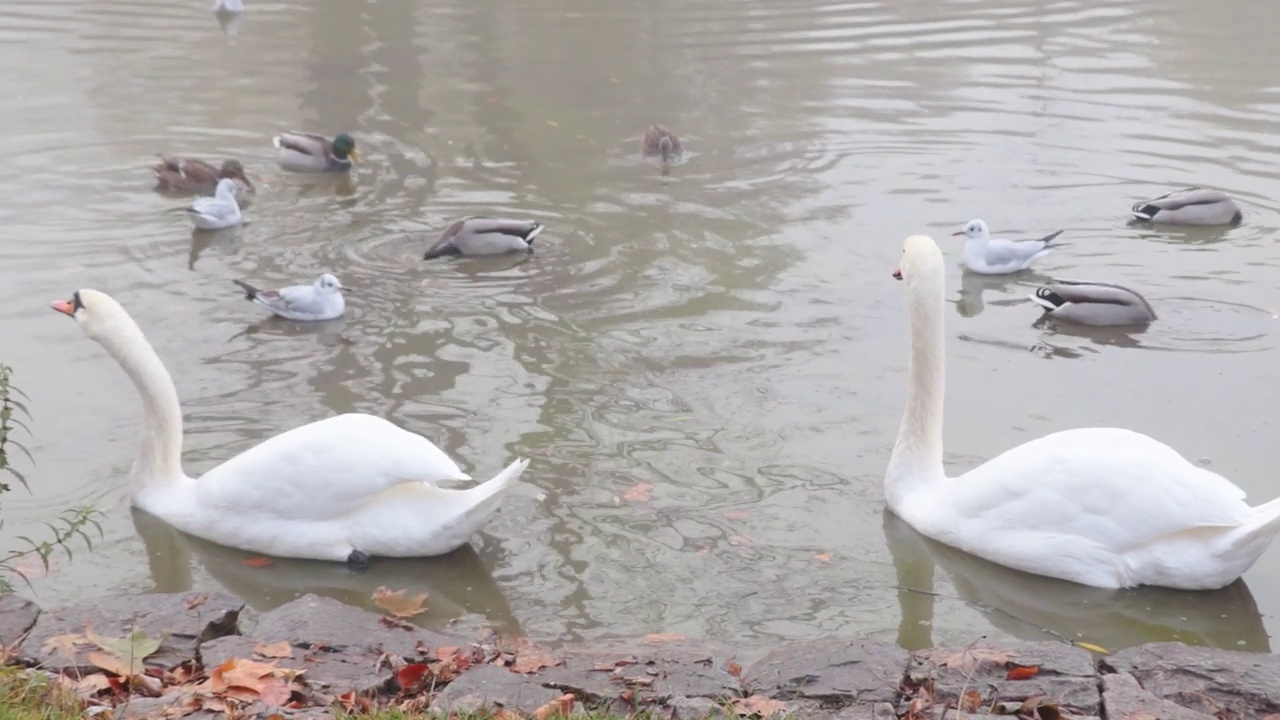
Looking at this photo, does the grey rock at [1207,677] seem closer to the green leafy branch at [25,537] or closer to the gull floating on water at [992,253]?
the green leafy branch at [25,537]

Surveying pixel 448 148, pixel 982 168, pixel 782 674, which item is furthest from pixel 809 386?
pixel 448 148

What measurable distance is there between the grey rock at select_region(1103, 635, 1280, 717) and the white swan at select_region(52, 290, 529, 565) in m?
2.47

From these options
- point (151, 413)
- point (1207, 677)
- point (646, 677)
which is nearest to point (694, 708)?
point (646, 677)

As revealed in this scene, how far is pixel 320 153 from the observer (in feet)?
42.0

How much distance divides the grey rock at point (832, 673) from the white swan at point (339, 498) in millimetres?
1623

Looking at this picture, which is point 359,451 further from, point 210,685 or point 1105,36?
point 1105,36

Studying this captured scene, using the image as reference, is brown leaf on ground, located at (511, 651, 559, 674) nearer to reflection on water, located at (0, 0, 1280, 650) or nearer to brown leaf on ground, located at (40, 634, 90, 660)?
reflection on water, located at (0, 0, 1280, 650)

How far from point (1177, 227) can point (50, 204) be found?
8.33m

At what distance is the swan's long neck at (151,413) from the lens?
6832mm

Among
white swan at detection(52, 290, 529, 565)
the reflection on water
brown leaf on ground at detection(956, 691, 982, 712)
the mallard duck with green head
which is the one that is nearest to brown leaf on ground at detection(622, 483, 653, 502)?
the reflection on water

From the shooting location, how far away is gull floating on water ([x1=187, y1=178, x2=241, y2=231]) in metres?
11.0

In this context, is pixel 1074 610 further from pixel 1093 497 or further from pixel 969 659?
pixel 969 659

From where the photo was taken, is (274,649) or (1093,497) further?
(1093,497)

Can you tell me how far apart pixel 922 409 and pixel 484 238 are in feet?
14.1
